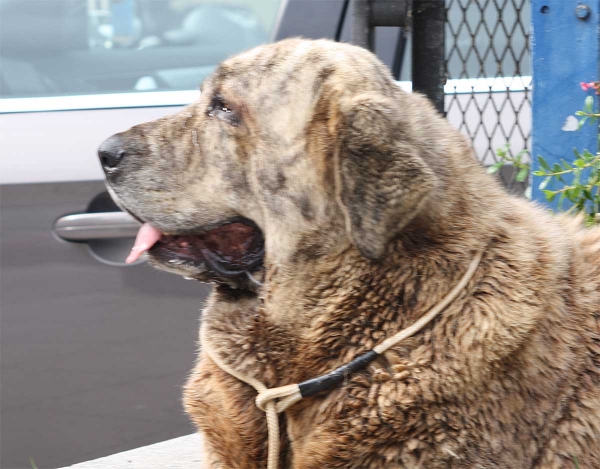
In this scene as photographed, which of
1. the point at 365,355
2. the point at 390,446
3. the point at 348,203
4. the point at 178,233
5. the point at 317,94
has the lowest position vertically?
the point at 390,446

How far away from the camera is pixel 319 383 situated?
7.41ft

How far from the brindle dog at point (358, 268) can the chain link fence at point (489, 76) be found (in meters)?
1.36

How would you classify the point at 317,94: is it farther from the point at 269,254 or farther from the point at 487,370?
the point at 487,370

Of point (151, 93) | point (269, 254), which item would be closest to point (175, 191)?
point (269, 254)

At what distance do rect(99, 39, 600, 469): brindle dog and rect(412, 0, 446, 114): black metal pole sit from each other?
1018 mm

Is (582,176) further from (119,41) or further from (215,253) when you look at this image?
(119,41)

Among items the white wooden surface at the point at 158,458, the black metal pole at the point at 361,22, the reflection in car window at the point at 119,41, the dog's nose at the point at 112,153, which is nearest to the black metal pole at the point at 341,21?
the reflection in car window at the point at 119,41

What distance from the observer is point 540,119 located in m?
3.41

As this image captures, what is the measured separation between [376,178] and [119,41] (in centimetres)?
174

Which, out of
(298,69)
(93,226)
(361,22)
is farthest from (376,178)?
(93,226)

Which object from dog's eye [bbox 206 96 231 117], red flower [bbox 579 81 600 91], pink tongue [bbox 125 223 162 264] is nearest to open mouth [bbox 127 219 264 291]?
pink tongue [bbox 125 223 162 264]

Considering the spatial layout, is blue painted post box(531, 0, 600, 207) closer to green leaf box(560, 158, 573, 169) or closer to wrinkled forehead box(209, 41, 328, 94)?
green leaf box(560, 158, 573, 169)

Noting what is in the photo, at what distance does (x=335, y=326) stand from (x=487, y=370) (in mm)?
390

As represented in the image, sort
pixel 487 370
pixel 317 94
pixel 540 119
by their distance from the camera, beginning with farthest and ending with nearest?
pixel 540 119
pixel 317 94
pixel 487 370
